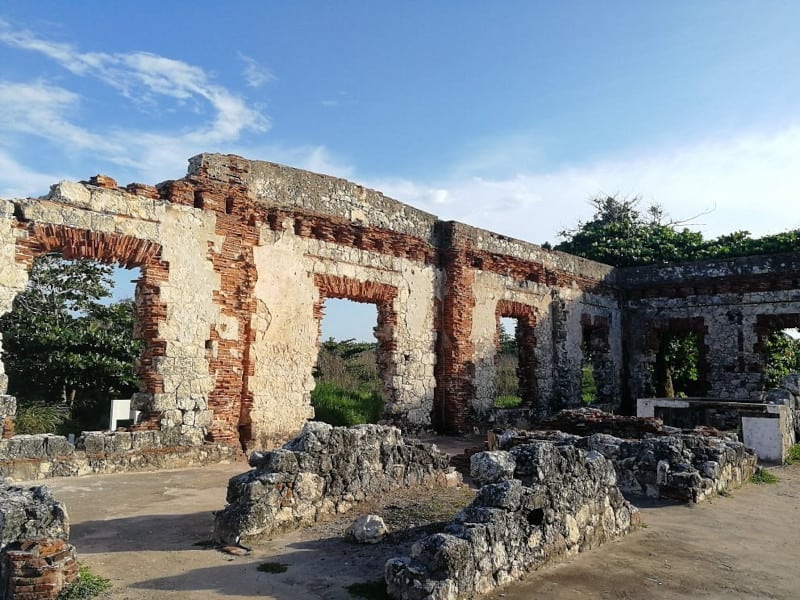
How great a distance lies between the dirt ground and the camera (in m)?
4.07

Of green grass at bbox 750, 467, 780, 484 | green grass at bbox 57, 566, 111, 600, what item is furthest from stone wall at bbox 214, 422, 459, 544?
green grass at bbox 750, 467, 780, 484

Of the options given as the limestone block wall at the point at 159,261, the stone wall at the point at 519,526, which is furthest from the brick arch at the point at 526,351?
the stone wall at the point at 519,526

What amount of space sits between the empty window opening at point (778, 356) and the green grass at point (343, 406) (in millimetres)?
9839

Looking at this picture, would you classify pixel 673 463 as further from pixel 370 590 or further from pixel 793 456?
pixel 370 590

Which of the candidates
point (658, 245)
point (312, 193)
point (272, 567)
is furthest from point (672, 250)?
point (272, 567)

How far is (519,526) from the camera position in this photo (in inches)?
174

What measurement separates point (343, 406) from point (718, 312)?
396 inches

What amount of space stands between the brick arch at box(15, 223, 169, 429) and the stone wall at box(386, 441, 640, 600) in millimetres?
5273

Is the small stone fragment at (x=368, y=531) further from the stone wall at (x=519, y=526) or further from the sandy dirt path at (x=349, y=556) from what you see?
the stone wall at (x=519, y=526)

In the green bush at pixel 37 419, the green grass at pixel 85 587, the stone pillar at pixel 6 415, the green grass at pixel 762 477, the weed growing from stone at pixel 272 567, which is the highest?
the stone pillar at pixel 6 415

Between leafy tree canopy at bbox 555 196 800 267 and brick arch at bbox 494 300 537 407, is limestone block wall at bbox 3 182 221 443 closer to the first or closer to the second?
brick arch at bbox 494 300 537 407

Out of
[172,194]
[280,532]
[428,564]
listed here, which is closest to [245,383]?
[172,194]

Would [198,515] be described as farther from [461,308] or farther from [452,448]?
[461,308]

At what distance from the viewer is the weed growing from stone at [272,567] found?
4.25 metres
